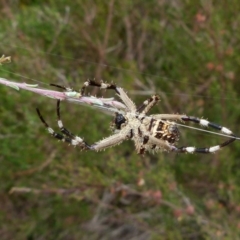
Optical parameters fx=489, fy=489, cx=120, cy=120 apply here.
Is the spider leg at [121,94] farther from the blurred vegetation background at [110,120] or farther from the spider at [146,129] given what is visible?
the blurred vegetation background at [110,120]

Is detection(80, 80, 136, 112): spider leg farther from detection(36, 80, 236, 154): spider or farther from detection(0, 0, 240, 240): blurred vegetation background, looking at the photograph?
detection(0, 0, 240, 240): blurred vegetation background

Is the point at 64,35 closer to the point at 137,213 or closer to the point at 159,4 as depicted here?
the point at 159,4

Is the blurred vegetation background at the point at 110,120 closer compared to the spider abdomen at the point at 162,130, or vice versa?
the spider abdomen at the point at 162,130

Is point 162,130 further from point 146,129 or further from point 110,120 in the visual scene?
point 110,120

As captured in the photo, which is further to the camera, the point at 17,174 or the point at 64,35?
the point at 64,35

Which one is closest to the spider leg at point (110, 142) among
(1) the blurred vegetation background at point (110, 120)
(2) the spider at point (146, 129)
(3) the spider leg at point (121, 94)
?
(2) the spider at point (146, 129)

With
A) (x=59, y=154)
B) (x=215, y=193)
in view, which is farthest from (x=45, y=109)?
(x=215, y=193)
